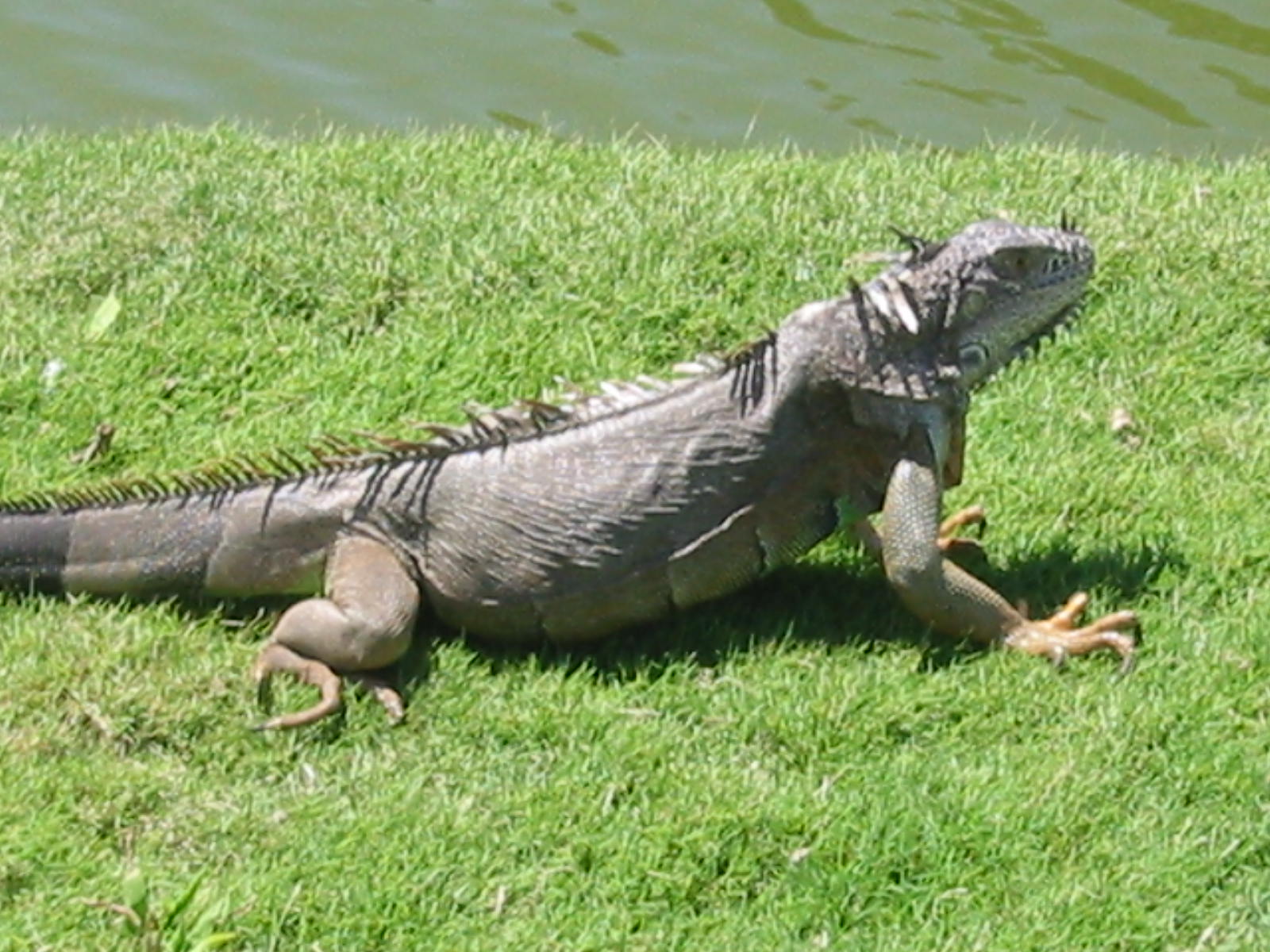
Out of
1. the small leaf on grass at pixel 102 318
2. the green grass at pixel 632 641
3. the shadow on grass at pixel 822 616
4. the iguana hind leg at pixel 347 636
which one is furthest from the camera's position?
the small leaf on grass at pixel 102 318

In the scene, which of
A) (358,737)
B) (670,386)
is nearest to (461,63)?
(670,386)

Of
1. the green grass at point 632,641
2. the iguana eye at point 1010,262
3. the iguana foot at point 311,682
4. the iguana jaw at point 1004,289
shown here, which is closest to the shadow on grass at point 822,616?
the green grass at point 632,641

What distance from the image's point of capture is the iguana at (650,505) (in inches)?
237

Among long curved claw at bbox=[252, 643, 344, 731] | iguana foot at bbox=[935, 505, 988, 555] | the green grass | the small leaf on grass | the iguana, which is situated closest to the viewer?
the green grass

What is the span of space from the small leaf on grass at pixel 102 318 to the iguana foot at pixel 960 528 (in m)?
3.08

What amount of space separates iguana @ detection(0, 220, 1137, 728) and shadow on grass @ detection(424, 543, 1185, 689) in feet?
0.25

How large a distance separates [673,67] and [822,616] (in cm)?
626

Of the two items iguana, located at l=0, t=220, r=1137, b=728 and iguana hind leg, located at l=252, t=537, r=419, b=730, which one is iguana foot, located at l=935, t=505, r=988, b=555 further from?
iguana hind leg, located at l=252, t=537, r=419, b=730

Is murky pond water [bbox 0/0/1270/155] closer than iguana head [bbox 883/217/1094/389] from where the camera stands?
No

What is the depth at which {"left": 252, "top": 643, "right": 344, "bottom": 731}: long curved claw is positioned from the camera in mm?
5762

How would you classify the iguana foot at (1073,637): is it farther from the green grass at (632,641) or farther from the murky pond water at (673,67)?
the murky pond water at (673,67)

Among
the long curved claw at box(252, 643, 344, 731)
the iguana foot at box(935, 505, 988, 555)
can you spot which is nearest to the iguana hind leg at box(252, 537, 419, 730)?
the long curved claw at box(252, 643, 344, 731)

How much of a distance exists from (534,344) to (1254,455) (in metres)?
2.45

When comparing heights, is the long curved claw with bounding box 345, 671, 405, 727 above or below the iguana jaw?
below
